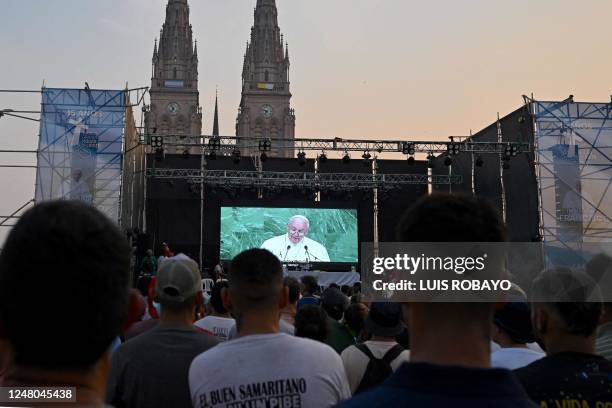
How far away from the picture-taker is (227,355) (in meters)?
2.29

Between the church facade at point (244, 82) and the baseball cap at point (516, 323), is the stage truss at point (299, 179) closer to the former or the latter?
the baseball cap at point (516, 323)

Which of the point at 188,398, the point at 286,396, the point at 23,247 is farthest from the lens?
the point at 188,398

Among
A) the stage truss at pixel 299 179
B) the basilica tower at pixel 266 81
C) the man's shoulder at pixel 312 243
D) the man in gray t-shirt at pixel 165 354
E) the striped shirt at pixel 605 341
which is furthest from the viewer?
the basilica tower at pixel 266 81

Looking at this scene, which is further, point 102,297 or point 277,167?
point 277,167

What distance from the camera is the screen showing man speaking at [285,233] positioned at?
2370cm

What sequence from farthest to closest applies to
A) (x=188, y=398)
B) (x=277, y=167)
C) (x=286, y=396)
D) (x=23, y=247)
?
(x=277, y=167)
(x=188, y=398)
(x=286, y=396)
(x=23, y=247)

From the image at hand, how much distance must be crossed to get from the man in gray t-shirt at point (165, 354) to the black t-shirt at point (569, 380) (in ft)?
4.32

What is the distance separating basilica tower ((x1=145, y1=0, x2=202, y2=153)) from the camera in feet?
200

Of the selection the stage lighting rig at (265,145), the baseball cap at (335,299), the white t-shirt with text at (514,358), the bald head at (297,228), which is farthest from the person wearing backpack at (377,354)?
the bald head at (297,228)

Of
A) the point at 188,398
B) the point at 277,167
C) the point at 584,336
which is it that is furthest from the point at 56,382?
the point at 277,167

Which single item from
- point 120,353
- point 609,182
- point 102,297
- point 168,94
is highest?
point 168,94

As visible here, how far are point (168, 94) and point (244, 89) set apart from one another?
7734 mm

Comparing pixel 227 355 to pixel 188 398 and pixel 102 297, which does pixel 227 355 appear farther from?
pixel 102 297

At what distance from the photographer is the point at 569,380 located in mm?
2148
